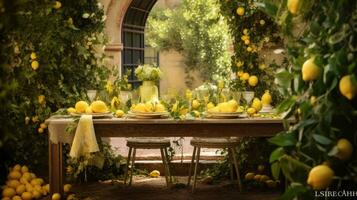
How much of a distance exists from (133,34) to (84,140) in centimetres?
447

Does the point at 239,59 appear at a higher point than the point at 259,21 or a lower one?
lower

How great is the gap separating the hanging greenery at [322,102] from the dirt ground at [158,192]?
311 centimetres

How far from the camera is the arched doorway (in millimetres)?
7569

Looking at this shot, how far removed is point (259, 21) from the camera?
480cm

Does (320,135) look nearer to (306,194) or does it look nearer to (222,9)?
(306,194)

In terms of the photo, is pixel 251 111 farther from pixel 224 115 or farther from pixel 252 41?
pixel 252 41

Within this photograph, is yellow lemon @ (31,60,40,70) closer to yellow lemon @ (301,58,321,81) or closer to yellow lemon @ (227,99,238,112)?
yellow lemon @ (227,99,238,112)

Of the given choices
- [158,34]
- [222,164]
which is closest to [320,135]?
[222,164]

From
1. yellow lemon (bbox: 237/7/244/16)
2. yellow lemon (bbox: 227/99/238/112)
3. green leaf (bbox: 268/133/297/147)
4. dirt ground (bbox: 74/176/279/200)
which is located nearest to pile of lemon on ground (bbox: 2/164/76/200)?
dirt ground (bbox: 74/176/279/200)

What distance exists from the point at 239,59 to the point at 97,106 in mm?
1598

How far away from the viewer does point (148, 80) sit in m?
4.24

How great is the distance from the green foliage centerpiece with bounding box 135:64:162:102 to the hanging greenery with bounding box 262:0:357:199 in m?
2.79

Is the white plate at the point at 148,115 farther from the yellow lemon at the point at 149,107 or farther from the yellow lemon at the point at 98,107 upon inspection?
the yellow lemon at the point at 98,107

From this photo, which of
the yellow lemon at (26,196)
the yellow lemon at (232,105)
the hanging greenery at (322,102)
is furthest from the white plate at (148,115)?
the hanging greenery at (322,102)
